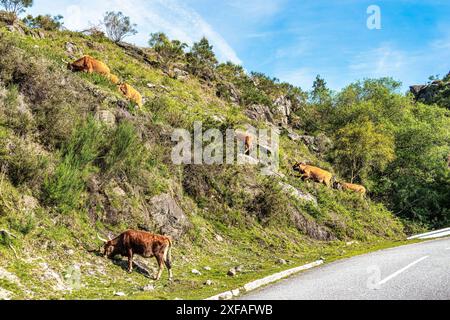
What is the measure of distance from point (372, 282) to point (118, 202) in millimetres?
8520

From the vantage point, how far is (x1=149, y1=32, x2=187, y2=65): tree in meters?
45.3

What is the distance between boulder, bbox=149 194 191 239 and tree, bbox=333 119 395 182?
2450cm

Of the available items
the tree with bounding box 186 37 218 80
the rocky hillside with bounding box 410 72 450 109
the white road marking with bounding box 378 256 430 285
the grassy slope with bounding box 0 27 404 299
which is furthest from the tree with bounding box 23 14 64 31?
the rocky hillside with bounding box 410 72 450 109

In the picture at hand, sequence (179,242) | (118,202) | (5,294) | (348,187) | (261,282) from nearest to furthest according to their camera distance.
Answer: (5,294), (261,282), (118,202), (179,242), (348,187)

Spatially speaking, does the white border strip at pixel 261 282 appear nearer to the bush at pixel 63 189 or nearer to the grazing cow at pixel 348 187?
the bush at pixel 63 189

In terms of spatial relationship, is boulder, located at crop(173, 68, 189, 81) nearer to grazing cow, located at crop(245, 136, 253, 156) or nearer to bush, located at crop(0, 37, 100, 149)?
grazing cow, located at crop(245, 136, 253, 156)

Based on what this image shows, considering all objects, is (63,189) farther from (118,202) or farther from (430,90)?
(430,90)

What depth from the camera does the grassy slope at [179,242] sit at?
9.26m

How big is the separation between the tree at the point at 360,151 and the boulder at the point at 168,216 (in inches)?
964

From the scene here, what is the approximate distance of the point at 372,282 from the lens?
998 cm

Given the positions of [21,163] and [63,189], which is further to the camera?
[63,189]

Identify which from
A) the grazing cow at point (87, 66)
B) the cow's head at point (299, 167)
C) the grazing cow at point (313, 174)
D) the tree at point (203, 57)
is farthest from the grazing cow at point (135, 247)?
the tree at point (203, 57)

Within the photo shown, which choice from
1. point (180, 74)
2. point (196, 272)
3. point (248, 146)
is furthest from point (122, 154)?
point (180, 74)

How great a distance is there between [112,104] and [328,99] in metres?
45.2
